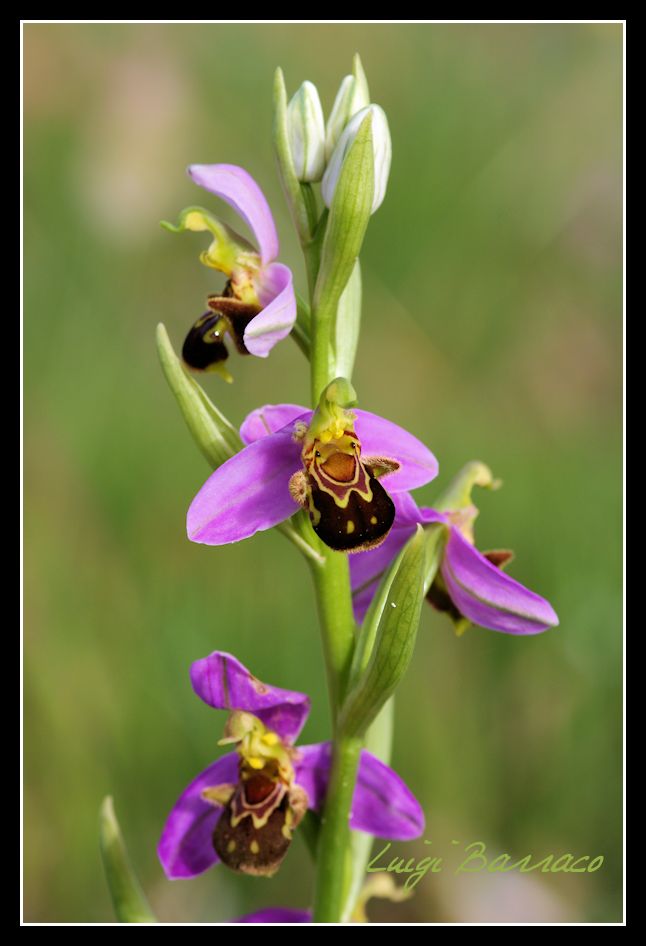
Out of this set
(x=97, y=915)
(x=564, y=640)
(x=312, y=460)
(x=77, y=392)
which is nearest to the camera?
(x=312, y=460)

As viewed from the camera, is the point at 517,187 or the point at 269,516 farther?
the point at 517,187

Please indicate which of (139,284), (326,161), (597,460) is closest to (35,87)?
(139,284)

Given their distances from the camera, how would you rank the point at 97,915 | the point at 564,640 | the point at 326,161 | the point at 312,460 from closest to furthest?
the point at 312,460
the point at 326,161
the point at 97,915
the point at 564,640

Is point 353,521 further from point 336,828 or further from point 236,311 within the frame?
point 336,828

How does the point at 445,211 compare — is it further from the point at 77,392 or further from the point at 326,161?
the point at 326,161

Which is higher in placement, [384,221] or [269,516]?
[384,221]

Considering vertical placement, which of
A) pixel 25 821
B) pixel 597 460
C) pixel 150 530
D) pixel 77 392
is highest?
pixel 77 392

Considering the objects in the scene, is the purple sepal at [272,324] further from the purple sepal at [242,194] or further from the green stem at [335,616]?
the green stem at [335,616]
